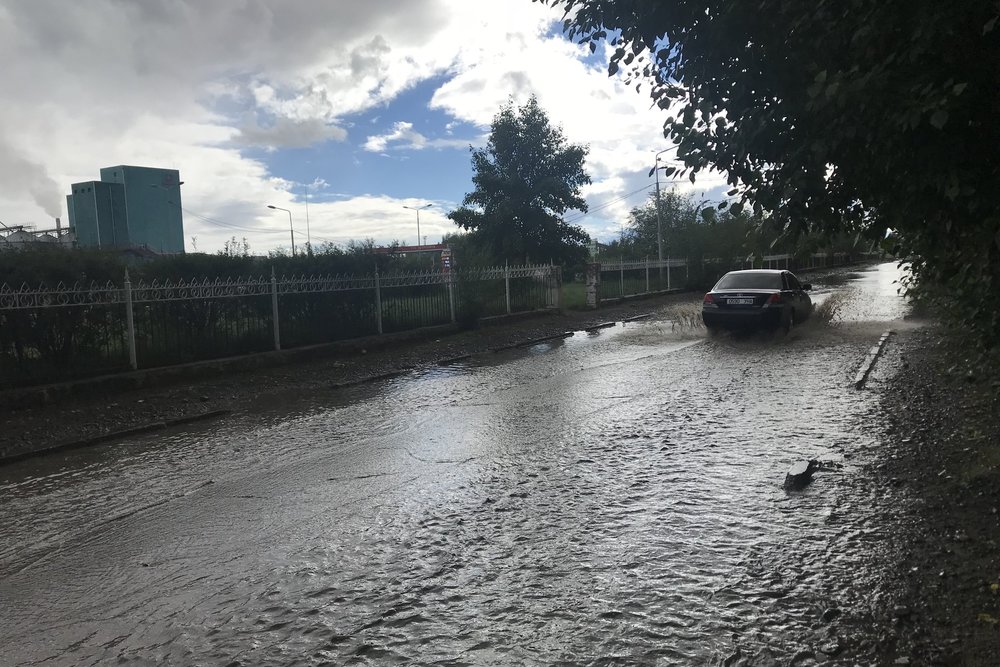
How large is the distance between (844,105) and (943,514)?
2782 millimetres

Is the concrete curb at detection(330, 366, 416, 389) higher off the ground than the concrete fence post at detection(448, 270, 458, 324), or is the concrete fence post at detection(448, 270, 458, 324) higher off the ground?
the concrete fence post at detection(448, 270, 458, 324)

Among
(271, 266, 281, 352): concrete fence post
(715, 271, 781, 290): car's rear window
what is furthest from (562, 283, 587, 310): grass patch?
(271, 266, 281, 352): concrete fence post

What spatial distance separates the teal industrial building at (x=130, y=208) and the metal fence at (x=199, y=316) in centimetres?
5568

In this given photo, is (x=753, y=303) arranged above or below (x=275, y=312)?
below

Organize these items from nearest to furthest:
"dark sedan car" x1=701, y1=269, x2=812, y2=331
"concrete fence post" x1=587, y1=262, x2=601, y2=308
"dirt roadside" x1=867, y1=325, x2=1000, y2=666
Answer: "dirt roadside" x1=867, y1=325, x2=1000, y2=666 < "dark sedan car" x1=701, y1=269, x2=812, y2=331 < "concrete fence post" x1=587, y1=262, x2=601, y2=308

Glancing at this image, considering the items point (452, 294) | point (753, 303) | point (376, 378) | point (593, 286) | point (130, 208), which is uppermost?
point (130, 208)

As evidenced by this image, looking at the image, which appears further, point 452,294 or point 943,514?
point 452,294

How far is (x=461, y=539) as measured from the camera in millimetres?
4562

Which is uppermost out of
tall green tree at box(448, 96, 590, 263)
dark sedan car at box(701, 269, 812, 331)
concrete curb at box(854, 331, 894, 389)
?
tall green tree at box(448, 96, 590, 263)

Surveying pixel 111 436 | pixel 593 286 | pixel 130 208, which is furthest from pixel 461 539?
pixel 130 208

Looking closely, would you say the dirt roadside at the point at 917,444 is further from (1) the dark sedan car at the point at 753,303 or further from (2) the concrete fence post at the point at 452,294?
(2) the concrete fence post at the point at 452,294

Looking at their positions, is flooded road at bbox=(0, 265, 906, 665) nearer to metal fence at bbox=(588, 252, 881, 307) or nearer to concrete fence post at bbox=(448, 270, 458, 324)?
concrete fence post at bbox=(448, 270, 458, 324)

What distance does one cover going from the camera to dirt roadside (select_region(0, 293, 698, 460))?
28.6 feet

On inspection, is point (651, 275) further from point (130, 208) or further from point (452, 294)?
point (130, 208)
